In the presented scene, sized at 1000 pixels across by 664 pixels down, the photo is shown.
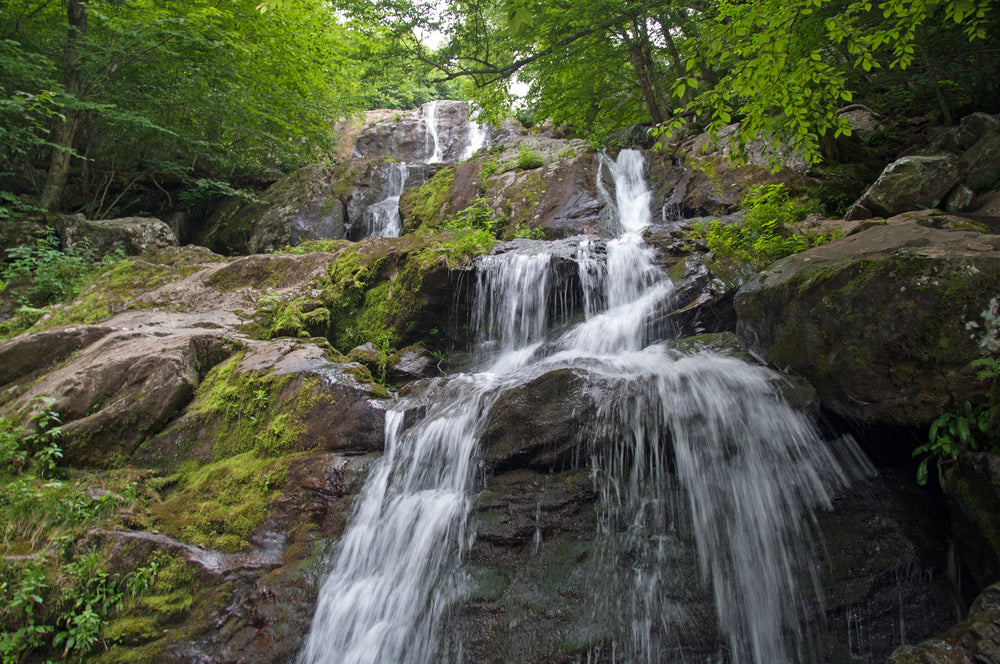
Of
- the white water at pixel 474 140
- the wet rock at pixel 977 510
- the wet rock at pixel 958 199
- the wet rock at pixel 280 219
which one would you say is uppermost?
the white water at pixel 474 140

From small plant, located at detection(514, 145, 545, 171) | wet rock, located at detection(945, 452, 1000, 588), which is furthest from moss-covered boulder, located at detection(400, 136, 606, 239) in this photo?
wet rock, located at detection(945, 452, 1000, 588)

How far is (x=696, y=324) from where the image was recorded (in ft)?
19.5

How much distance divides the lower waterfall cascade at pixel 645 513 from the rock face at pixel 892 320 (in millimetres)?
422

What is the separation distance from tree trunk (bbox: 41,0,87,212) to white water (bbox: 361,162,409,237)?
596 centimetres

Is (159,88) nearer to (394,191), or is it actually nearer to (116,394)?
(394,191)

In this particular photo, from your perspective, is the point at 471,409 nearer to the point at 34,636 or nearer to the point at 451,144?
the point at 34,636

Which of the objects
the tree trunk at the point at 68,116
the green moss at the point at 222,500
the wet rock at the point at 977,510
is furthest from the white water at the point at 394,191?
the wet rock at the point at 977,510

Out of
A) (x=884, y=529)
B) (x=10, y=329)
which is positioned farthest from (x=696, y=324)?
(x=10, y=329)

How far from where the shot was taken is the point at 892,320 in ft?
11.2

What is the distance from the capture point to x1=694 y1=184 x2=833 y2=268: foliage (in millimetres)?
5824

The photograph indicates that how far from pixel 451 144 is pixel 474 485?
17643 millimetres

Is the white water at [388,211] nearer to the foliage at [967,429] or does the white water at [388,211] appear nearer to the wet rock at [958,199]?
the wet rock at [958,199]

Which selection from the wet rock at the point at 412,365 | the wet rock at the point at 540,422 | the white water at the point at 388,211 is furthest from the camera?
the white water at the point at 388,211

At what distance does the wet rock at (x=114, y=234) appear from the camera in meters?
9.56
